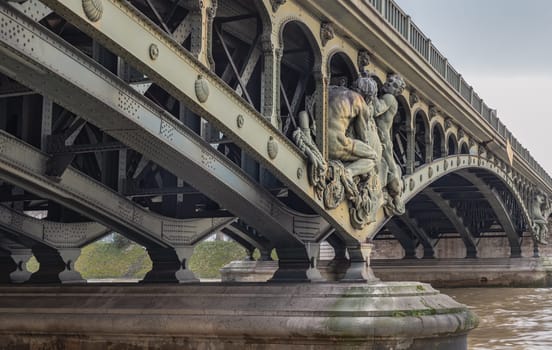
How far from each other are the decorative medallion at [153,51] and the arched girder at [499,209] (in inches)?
961

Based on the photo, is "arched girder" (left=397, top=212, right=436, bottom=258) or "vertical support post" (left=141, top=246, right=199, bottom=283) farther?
→ "arched girder" (left=397, top=212, right=436, bottom=258)

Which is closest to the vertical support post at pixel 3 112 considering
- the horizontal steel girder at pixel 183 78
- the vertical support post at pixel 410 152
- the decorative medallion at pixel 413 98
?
the horizontal steel girder at pixel 183 78

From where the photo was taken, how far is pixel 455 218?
128ft

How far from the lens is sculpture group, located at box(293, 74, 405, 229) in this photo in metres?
14.9

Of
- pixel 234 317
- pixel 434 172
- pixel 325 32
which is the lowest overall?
pixel 234 317

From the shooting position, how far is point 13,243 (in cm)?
1825

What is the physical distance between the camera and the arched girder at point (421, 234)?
1622 inches

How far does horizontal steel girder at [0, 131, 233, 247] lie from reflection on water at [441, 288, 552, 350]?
694cm

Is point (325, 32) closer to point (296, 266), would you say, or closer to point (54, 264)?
point (296, 266)

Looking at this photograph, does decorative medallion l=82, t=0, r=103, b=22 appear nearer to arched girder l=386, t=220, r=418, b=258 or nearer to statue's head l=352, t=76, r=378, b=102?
statue's head l=352, t=76, r=378, b=102

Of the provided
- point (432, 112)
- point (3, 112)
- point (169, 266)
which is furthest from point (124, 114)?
point (432, 112)

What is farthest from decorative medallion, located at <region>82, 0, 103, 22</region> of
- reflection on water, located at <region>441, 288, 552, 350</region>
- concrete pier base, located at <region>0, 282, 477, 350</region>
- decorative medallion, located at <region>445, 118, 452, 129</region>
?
decorative medallion, located at <region>445, 118, 452, 129</region>

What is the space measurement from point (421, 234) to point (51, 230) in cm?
2895

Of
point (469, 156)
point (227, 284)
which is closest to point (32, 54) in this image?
point (227, 284)
